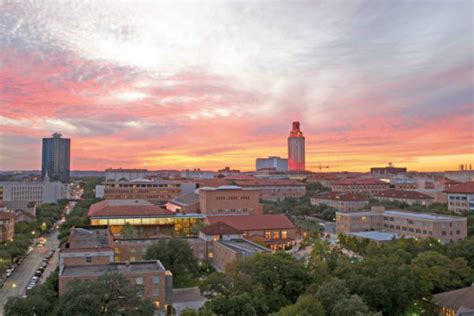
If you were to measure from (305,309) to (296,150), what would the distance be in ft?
475

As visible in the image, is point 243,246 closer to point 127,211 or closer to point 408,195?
point 127,211

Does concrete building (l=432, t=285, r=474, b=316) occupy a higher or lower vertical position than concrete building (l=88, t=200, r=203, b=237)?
lower

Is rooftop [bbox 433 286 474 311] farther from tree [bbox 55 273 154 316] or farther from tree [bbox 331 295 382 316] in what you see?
tree [bbox 55 273 154 316]

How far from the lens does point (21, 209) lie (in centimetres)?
4803

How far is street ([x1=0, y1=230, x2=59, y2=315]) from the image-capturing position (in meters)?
23.3

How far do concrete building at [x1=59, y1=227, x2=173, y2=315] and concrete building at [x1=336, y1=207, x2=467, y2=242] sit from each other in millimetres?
22329

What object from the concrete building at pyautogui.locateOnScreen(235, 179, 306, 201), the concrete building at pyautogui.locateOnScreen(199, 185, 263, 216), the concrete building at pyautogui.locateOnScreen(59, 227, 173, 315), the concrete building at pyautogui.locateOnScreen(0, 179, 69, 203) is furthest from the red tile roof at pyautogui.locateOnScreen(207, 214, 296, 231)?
the concrete building at pyautogui.locateOnScreen(0, 179, 69, 203)

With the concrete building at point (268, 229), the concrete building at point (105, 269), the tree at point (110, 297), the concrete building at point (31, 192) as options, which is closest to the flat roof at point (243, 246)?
the concrete building at point (268, 229)

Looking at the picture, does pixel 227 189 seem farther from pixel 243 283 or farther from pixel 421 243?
pixel 243 283

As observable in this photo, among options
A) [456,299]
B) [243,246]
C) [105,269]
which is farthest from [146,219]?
[456,299]

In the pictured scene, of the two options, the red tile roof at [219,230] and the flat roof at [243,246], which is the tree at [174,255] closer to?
the flat roof at [243,246]

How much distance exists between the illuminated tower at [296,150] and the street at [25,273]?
125m

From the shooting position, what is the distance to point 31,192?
67312 millimetres

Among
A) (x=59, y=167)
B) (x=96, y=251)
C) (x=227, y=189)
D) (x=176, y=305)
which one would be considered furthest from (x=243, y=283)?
(x=59, y=167)
